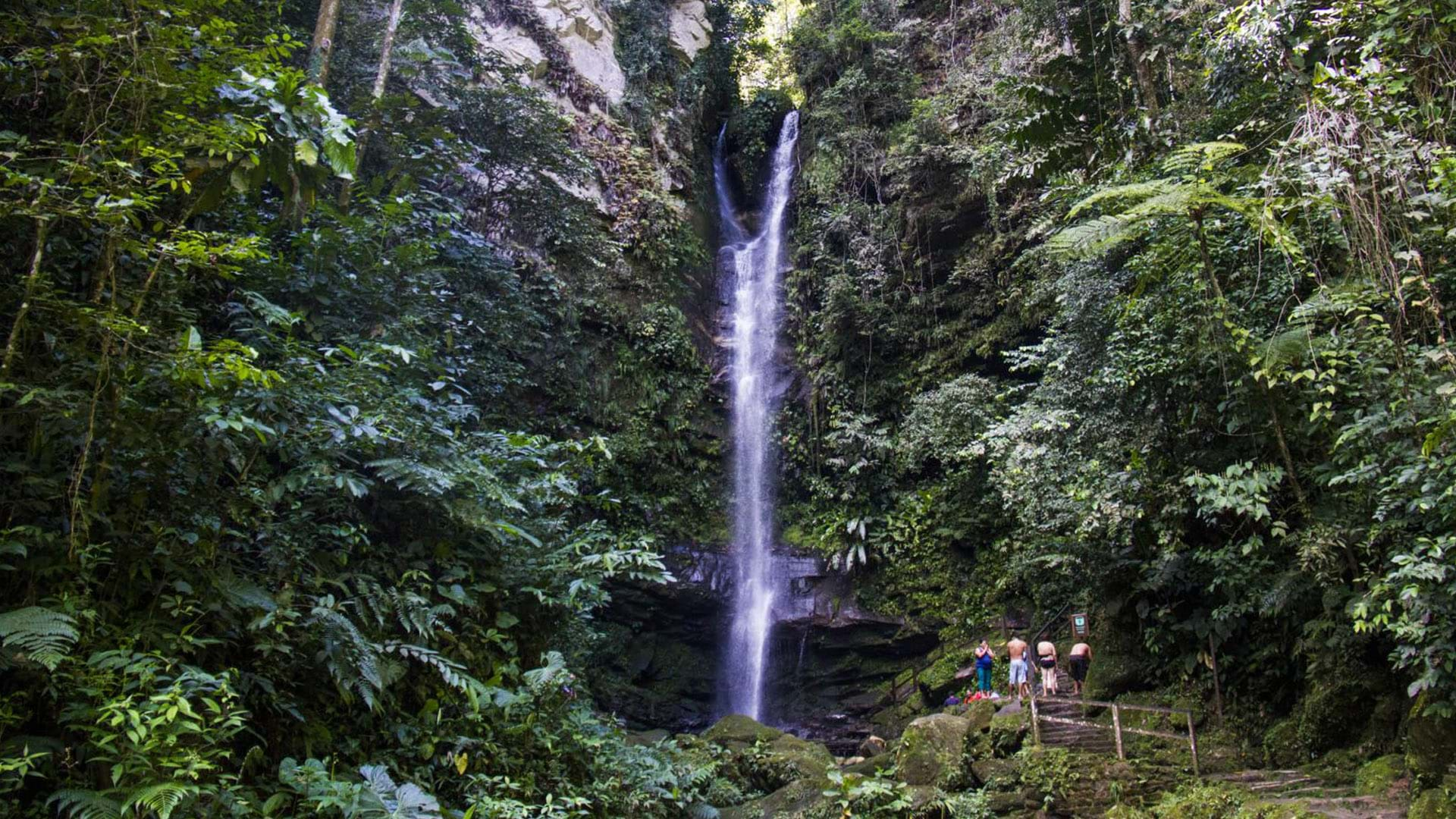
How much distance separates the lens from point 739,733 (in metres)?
10.7

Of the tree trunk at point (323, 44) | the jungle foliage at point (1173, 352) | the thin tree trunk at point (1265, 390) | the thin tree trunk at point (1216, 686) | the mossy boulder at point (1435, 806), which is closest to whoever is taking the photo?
the mossy boulder at point (1435, 806)

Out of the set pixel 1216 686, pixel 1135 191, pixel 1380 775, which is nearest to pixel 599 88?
pixel 1135 191

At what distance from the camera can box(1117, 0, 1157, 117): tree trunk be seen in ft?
29.8

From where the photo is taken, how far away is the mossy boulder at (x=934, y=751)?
8.30m

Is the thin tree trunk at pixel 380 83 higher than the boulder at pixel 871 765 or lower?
higher

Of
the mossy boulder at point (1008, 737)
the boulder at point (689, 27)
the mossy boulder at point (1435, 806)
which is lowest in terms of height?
the mossy boulder at point (1008, 737)

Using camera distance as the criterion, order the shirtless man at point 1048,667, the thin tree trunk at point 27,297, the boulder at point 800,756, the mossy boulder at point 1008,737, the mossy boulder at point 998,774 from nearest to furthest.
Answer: the thin tree trunk at point 27,297
the mossy boulder at point 998,774
the mossy boulder at point 1008,737
the boulder at point 800,756
the shirtless man at point 1048,667

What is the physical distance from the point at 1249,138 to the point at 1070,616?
21.8 feet

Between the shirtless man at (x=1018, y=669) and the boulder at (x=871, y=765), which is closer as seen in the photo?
the boulder at (x=871, y=765)

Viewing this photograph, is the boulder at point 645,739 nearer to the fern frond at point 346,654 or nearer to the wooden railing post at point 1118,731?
the wooden railing post at point 1118,731

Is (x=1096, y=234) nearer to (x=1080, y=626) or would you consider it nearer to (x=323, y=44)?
(x=1080, y=626)

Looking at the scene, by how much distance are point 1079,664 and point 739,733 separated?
4.55 m

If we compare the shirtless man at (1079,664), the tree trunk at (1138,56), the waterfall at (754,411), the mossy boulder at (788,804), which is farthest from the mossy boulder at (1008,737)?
the tree trunk at (1138,56)

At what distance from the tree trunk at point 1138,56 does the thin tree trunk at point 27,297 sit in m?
9.81
